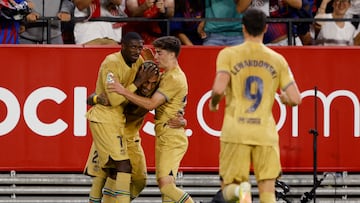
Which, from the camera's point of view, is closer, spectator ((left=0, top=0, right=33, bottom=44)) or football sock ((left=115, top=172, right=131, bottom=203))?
football sock ((left=115, top=172, right=131, bottom=203))

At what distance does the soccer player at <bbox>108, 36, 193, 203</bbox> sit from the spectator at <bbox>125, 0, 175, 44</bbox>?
1.85 meters

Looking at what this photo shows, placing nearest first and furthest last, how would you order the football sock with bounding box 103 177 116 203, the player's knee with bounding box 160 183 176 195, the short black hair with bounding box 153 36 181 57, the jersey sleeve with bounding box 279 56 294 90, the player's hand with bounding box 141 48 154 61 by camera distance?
the jersey sleeve with bounding box 279 56 294 90 → the short black hair with bounding box 153 36 181 57 → the player's knee with bounding box 160 183 176 195 → the football sock with bounding box 103 177 116 203 → the player's hand with bounding box 141 48 154 61

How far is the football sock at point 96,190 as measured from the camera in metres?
15.8

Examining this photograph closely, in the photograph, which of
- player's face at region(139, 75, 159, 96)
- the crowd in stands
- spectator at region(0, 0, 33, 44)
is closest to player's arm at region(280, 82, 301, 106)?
player's face at region(139, 75, 159, 96)

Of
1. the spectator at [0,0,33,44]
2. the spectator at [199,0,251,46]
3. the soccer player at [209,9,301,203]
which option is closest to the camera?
the soccer player at [209,9,301,203]

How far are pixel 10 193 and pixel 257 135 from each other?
4.89 metres

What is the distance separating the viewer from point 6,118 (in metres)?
17.0

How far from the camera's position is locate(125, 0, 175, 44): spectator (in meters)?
17.3

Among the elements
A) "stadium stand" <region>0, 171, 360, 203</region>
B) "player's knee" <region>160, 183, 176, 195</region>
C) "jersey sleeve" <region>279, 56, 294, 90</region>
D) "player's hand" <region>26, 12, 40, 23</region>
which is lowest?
"stadium stand" <region>0, 171, 360, 203</region>

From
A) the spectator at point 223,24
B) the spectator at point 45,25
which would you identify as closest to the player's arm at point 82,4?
the spectator at point 45,25

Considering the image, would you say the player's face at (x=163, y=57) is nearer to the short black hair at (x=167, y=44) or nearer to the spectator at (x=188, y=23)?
the short black hair at (x=167, y=44)

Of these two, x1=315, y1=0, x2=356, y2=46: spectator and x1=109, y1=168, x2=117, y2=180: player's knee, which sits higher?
x1=315, y1=0, x2=356, y2=46: spectator

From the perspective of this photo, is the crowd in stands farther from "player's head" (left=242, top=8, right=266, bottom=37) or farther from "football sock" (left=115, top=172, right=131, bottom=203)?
"player's head" (left=242, top=8, right=266, bottom=37)

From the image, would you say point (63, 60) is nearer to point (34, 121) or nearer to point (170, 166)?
point (34, 121)
